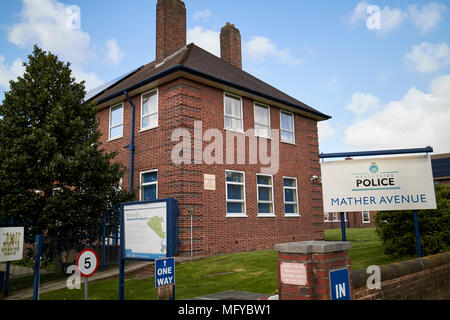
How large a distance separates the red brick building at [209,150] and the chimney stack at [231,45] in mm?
2580

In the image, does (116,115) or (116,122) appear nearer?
(116,122)

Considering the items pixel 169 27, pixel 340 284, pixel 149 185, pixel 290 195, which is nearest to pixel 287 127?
pixel 290 195

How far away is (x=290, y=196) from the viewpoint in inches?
729

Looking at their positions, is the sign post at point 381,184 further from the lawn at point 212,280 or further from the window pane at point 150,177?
the window pane at point 150,177

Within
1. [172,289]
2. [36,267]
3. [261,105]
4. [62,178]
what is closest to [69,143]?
[62,178]

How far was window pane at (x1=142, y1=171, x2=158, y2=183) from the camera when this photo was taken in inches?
595

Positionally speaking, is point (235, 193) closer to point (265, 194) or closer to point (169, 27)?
point (265, 194)

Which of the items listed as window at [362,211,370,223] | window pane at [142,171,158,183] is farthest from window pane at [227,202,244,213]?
window at [362,211,370,223]

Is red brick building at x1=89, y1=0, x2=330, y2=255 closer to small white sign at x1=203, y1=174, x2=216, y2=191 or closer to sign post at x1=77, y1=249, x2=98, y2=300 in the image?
small white sign at x1=203, y1=174, x2=216, y2=191

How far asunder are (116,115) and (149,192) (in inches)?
201

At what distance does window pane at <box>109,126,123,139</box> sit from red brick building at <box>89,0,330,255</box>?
2.1 inches

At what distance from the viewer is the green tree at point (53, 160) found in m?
11.2
